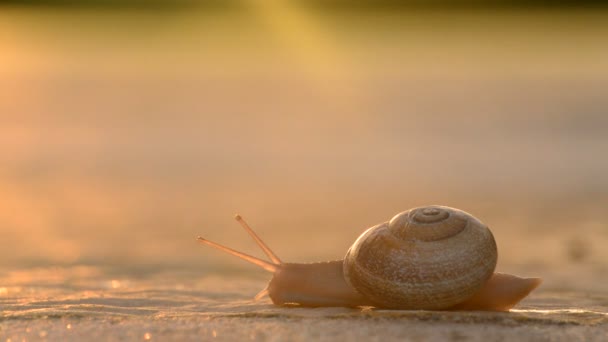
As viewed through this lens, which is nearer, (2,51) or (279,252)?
(279,252)

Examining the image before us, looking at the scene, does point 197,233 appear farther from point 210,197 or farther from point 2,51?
point 2,51

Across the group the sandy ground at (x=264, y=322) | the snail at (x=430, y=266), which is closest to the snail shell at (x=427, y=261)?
the snail at (x=430, y=266)

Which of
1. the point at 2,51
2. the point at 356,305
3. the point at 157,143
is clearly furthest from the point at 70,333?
the point at 2,51

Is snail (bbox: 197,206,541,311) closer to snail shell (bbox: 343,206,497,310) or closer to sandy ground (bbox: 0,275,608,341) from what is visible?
snail shell (bbox: 343,206,497,310)

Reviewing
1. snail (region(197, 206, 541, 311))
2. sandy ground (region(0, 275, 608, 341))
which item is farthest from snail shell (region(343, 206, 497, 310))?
sandy ground (region(0, 275, 608, 341))

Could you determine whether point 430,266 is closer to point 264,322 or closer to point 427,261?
point 427,261

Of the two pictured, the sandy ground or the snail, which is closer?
the sandy ground

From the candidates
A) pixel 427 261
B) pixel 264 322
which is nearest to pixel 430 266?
pixel 427 261
